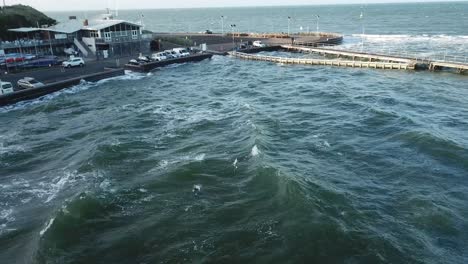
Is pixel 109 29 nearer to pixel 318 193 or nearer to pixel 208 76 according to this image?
pixel 208 76

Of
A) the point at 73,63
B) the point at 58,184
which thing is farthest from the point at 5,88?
the point at 58,184

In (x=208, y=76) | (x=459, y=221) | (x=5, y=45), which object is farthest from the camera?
(x=5, y=45)

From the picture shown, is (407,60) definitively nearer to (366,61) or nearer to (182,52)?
(366,61)

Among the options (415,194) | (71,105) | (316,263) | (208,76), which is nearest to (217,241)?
(316,263)

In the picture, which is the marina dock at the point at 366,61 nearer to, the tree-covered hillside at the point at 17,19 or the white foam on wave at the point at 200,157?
the white foam on wave at the point at 200,157

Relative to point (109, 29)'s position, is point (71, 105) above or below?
below

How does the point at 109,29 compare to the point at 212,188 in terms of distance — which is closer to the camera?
the point at 212,188

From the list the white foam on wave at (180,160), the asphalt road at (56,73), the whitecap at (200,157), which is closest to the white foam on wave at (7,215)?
the white foam on wave at (180,160)
